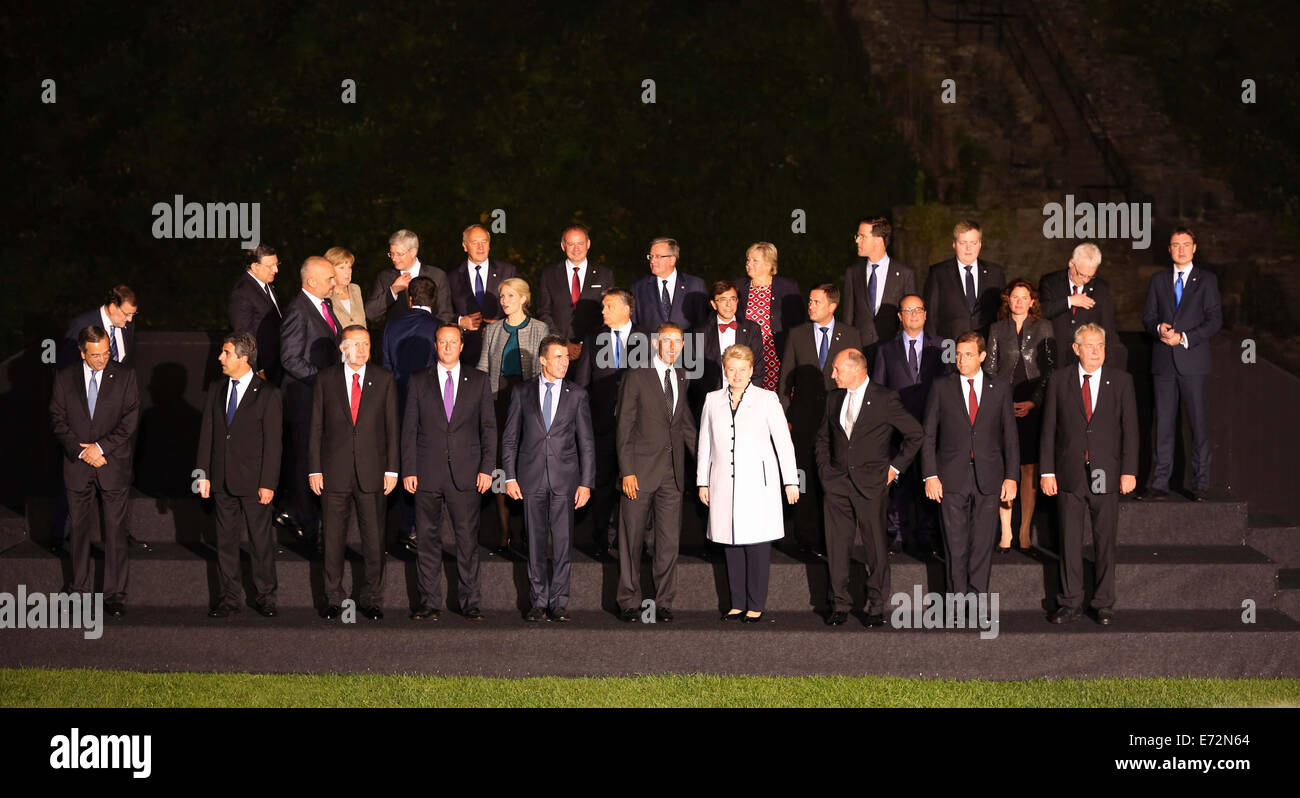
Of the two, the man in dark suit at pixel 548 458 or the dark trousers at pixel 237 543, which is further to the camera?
the dark trousers at pixel 237 543

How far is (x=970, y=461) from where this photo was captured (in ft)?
31.2

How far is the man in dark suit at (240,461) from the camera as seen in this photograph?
9516mm

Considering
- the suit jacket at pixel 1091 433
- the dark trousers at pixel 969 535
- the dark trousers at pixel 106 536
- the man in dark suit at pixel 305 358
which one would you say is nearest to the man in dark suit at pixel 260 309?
the man in dark suit at pixel 305 358

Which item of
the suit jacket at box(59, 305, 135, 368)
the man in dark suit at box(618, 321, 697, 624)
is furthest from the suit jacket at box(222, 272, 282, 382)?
the man in dark suit at box(618, 321, 697, 624)

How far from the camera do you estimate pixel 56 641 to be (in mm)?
9594

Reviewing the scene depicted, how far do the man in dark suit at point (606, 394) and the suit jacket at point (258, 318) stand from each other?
2.27 meters

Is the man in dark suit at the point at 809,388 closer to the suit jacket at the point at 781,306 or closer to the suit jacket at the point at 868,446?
the suit jacket at the point at 781,306

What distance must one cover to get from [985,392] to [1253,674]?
249 centimetres

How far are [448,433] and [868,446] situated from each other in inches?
108

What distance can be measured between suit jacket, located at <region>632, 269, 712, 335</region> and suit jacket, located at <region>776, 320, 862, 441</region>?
2.96 ft

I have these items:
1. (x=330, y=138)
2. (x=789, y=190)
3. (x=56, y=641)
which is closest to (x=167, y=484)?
(x=56, y=641)

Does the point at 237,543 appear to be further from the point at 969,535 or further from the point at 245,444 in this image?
the point at 969,535

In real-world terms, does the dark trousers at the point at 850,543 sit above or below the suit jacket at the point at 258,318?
below

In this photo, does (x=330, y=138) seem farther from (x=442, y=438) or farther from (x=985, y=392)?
(x=985, y=392)
